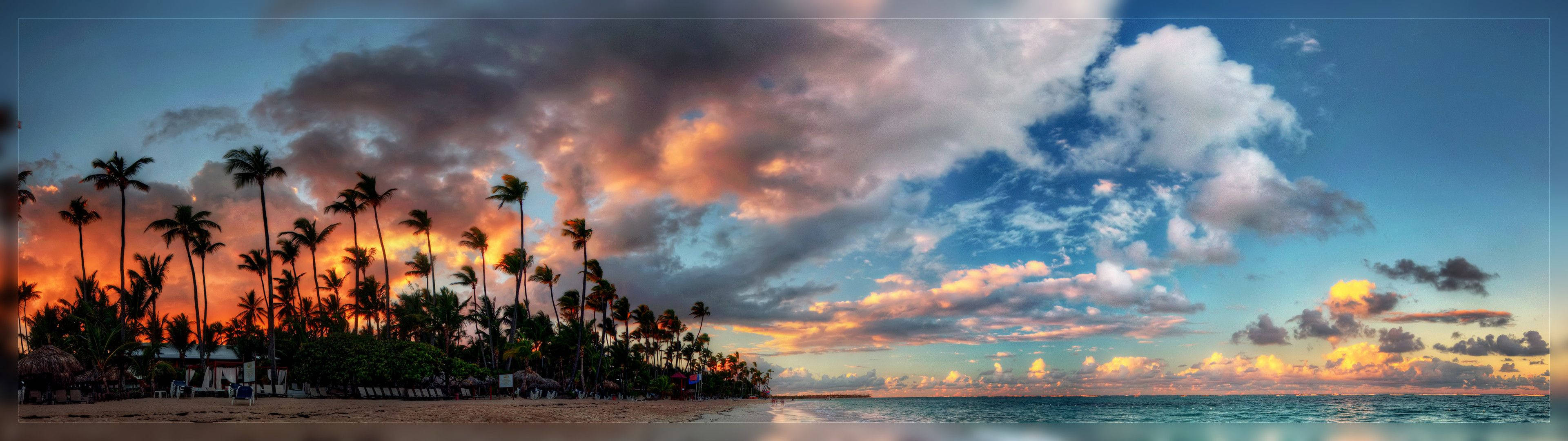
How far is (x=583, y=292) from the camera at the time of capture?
147ft

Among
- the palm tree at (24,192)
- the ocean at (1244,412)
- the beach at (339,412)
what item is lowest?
the ocean at (1244,412)

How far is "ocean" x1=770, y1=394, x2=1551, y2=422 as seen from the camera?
4428 centimetres

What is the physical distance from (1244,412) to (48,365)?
229 feet

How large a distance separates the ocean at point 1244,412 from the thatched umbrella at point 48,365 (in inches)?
941

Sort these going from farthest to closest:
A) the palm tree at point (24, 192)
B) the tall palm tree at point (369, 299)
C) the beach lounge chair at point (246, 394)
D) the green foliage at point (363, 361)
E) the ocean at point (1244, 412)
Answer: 1. the tall palm tree at point (369, 299)
2. the ocean at point (1244, 412)
3. the green foliage at point (363, 361)
4. the beach lounge chair at point (246, 394)
5. the palm tree at point (24, 192)

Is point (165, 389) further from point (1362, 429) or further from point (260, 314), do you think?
point (1362, 429)

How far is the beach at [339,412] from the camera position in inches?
805

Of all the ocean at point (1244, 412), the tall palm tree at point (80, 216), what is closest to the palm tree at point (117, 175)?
the tall palm tree at point (80, 216)

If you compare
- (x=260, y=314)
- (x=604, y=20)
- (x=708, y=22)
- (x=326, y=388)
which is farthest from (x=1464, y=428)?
(x=260, y=314)

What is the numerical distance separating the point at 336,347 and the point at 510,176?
13625 millimetres

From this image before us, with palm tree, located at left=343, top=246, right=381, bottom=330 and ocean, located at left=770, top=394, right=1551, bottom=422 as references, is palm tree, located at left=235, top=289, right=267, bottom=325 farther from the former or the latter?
ocean, located at left=770, top=394, right=1551, bottom=422

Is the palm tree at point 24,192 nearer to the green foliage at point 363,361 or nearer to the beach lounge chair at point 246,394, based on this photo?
the beach lounge chair at point 246,394

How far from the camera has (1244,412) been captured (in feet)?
201

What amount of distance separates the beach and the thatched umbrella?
120 centimetres
